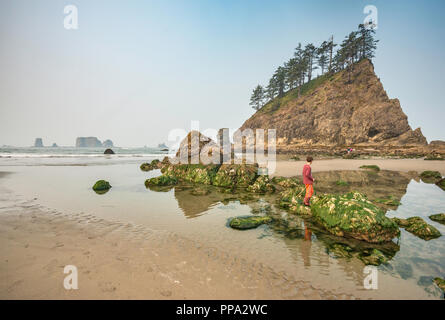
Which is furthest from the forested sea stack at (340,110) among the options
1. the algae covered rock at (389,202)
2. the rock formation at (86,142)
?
the rock formation at (86,142)

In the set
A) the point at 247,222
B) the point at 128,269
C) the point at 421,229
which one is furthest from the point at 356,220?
the point at 128,269

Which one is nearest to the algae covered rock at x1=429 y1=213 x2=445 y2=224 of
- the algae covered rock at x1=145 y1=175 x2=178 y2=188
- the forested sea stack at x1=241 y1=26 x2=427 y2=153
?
the algae covered rock at x1=145 y1=175 x2=178 y2=188

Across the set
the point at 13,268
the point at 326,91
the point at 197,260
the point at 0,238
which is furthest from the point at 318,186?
the point at 326,91

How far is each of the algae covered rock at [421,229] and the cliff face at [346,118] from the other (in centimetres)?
4779

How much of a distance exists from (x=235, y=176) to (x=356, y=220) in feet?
26.7

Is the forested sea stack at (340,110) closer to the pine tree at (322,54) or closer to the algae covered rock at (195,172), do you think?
the pine tree at (322,54)

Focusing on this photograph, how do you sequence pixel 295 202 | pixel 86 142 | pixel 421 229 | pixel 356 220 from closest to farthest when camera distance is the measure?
pixel 356 220, pixel 421 229, pixel 295 202, pixel 86 142

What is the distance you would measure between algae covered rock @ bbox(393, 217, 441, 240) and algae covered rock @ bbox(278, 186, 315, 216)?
304cm

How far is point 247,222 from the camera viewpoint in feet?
21.5

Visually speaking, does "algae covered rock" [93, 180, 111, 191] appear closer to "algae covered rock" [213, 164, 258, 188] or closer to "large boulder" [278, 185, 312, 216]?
"algae covered rock" [213, 164, 258, 188]

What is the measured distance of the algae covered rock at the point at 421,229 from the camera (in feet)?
A: 18.9

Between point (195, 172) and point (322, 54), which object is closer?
point (195, 172)

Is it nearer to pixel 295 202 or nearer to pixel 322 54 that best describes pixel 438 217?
pixel 295 202

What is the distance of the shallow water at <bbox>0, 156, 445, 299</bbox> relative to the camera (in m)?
3.88
